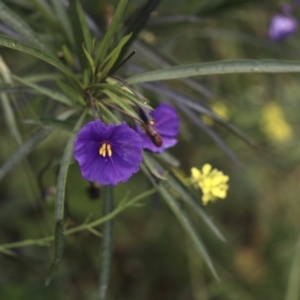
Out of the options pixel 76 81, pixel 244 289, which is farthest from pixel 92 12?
pixel 244 289

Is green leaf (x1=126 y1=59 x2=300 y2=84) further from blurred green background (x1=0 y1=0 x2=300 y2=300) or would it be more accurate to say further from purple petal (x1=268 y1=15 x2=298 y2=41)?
purple petal (x1=268 y1=15 x2=298 y2=41)

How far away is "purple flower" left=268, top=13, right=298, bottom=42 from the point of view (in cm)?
172

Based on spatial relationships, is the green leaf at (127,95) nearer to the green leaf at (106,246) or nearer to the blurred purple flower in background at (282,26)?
the green leaf at (106,246)

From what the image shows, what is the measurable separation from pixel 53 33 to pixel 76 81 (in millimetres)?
274

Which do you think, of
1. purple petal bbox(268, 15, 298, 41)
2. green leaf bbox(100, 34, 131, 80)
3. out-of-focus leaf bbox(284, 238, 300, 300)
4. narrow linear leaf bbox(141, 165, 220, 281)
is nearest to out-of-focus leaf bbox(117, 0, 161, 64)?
green leaf bbox(100, 34, 131, 80)

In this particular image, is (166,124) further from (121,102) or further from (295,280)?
(295,280)

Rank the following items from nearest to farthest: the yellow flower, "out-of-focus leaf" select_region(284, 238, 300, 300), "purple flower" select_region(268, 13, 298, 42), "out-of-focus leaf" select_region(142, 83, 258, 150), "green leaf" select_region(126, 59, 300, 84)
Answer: "green leaf" select_region(126, 59, 300, 84) → the yellow flower → "out-of-focus leaf" select_region(142, 83, 258, 150) → "purple flower" select_region(268, 13, 298, 42) → "out-of-focus leaf" select_region(284, 238, 300, 300)

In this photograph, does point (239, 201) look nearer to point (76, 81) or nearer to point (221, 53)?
point (221, 53)

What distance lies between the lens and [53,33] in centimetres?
119

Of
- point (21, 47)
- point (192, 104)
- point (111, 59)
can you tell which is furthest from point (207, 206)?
point (21, 47)

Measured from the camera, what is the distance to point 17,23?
0.98m

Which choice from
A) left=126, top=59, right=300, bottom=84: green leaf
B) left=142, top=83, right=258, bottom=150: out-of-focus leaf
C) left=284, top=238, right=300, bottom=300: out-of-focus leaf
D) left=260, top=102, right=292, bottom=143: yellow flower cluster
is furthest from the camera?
left=260, top=102, right=292, bottom=143: yellow flower cluster

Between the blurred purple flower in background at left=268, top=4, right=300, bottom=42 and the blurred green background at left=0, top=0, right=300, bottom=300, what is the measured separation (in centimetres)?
5

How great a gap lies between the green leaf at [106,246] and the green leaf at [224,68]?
27 cm
